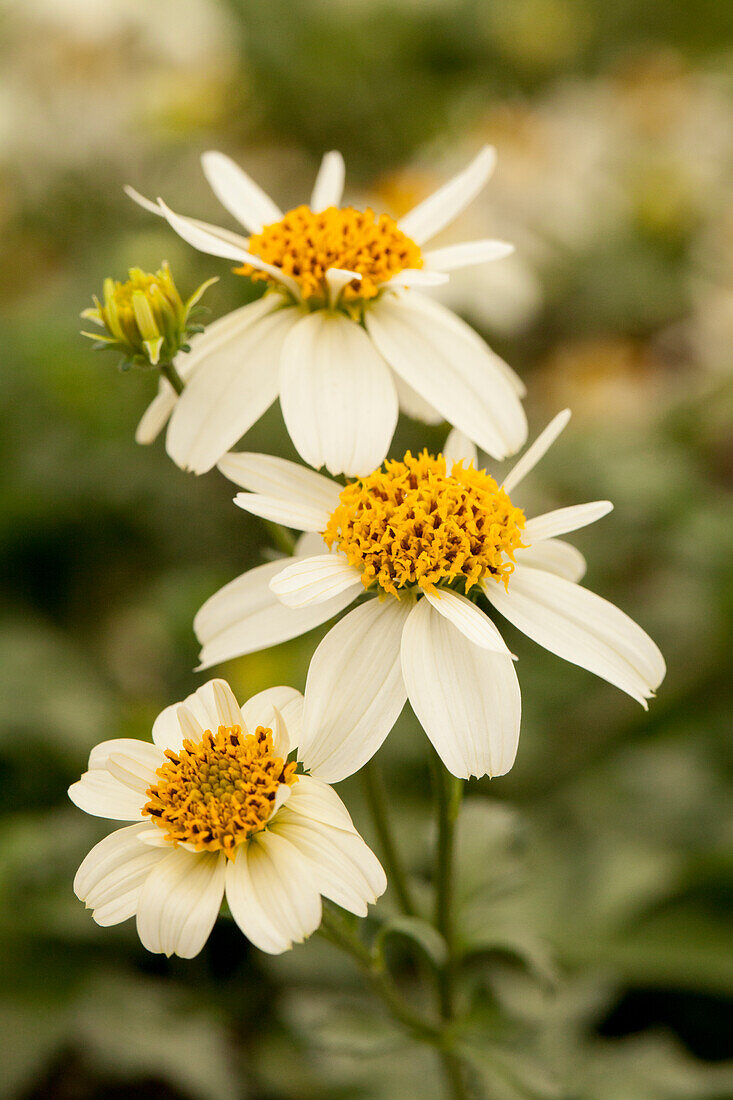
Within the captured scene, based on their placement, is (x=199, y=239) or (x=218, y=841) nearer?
(x=218, y=841)

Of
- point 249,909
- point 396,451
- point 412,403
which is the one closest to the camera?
point 249,909

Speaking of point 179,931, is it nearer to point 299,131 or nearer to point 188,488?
point 188,488

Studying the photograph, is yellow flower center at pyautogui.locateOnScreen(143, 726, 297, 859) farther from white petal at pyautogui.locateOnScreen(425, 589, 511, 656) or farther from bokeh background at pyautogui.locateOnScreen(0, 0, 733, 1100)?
bokeh background at pyautogui.locateOnScreen(0, 0, 733, 1100)

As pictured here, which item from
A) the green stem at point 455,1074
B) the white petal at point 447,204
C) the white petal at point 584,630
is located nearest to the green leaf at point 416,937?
the green stem at point 455,1074

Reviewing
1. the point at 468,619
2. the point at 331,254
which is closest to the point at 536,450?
the point at 468,619

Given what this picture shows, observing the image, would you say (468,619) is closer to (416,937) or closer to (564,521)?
(564,521)
